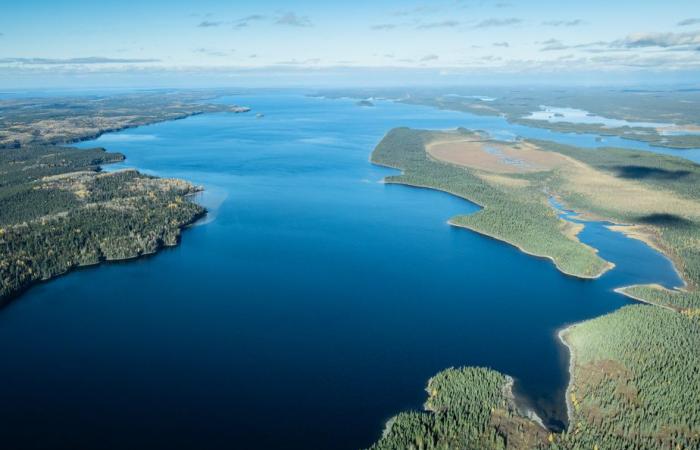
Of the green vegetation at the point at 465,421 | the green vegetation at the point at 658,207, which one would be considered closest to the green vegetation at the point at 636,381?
the green vegetation at the point at 465,421

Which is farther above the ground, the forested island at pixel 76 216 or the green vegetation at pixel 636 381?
the forested island at pixel 76 216

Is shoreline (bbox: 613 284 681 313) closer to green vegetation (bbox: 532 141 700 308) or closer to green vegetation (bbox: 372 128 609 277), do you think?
green vegetation (bbox: 532 141 700 308)

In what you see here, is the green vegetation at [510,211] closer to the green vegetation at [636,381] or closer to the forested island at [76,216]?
the green vegetation at [636,381]

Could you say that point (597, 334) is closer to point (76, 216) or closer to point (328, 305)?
point (328, 305)

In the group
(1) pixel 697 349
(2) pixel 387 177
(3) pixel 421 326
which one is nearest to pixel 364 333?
(3) pixel 421 326

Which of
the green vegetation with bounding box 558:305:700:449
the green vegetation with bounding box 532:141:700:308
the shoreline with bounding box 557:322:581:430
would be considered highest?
the green vegetation with bounding box 532:141:700:308

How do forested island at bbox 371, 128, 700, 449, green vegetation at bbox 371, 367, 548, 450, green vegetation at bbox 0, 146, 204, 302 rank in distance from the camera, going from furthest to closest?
green vegetation at bbox 0, 146, 204, 302
forested island at bbox 371, 128, 700, 449
green vegetation at bbox 371, 367, 548, 450

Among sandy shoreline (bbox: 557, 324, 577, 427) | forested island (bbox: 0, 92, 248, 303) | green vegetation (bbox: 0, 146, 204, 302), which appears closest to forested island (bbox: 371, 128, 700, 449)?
sandy shoreline (bbox: 557, 324, 577, 427)

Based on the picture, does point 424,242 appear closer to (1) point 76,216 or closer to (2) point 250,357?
(2) point 250,357
